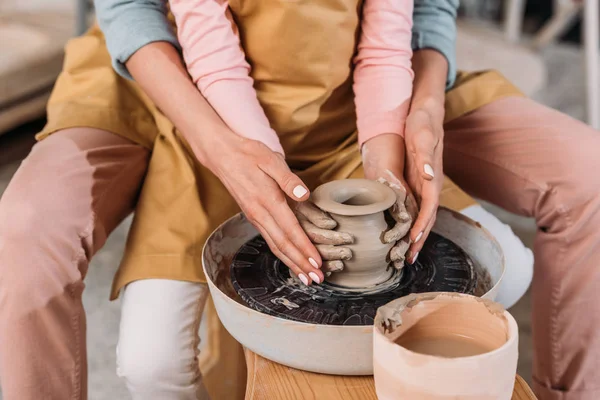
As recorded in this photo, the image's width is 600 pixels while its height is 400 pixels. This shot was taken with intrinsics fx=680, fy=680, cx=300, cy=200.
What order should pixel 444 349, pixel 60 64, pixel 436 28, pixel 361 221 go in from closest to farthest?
pixel 444 349 < pixel 361 221 < pixel 436 28 < pixel 60 64

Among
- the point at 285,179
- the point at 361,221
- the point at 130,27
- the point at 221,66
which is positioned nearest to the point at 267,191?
the point at 285,179

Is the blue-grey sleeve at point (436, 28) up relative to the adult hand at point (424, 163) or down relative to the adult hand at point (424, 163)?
up

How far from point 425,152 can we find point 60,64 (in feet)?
6.00

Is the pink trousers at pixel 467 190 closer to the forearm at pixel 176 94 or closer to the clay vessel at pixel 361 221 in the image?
the forearm at pixel 176 94

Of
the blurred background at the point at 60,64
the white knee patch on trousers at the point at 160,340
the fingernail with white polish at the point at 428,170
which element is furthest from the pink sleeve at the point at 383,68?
the blurred background at the point at 60,64

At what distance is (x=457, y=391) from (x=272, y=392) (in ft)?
0.73

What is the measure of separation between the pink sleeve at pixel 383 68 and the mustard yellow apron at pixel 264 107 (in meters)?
0.03

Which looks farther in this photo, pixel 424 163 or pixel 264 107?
pixel 264 107

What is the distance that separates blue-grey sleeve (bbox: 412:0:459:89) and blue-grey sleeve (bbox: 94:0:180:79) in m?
0.41

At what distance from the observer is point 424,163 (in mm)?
899

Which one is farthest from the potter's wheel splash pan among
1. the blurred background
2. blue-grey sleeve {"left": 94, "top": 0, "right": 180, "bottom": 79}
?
the blurred background

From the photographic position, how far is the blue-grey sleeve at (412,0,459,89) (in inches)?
45.4

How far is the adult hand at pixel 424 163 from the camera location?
0.85 meters

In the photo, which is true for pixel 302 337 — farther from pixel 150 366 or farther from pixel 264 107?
pixel 264 107
